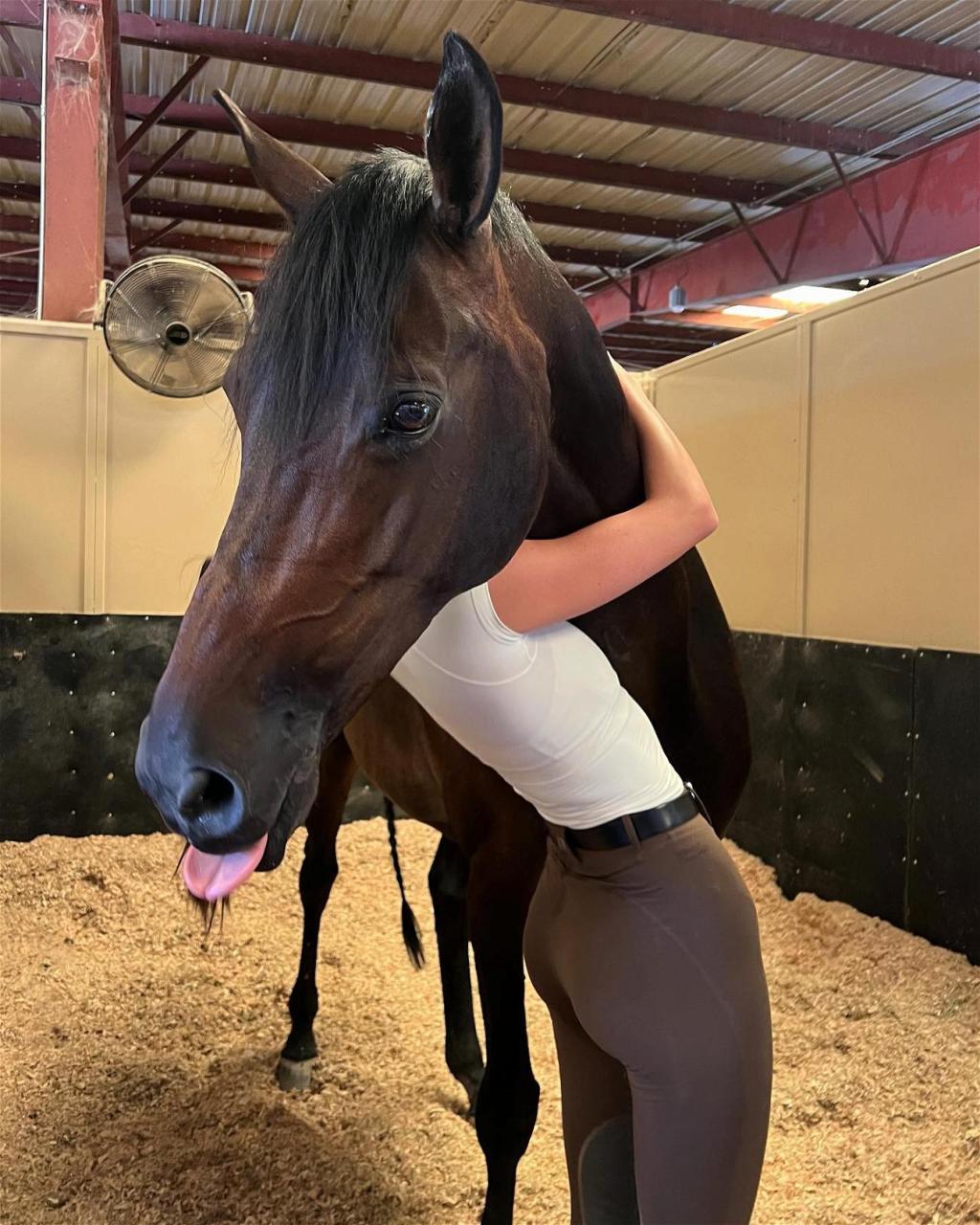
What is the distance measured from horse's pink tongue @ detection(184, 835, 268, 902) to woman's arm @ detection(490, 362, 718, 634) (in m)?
0.29

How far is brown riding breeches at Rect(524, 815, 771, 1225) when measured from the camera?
29.9 inches

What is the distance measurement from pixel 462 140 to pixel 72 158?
280 cm

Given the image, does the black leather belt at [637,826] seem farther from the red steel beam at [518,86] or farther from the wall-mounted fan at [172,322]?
the red steel beam at [518,86]

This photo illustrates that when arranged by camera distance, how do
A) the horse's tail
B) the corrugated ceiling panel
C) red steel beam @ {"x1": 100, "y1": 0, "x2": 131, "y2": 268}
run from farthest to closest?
1. the corrugated ceiling panel
2. red steel beam @ {"x1": 100, "y1": 0, "x2": 131, "y2": 268}
3. the horse's tail

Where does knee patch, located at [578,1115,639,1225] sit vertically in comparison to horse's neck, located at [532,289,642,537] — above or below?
below

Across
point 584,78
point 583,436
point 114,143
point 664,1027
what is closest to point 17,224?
point 114,143

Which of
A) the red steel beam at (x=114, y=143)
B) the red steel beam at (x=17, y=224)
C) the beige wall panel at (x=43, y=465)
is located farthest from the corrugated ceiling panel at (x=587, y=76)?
the beige wall panel at (x=43, y=465)

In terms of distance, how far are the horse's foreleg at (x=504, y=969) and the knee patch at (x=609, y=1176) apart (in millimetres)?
337

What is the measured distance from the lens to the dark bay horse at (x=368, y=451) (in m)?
0.66

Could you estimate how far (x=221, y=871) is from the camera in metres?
0.66

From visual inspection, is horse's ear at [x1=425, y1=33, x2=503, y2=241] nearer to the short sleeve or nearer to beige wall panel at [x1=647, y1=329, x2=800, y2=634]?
the short sleeve

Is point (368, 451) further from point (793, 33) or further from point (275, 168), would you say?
point (793, 33)

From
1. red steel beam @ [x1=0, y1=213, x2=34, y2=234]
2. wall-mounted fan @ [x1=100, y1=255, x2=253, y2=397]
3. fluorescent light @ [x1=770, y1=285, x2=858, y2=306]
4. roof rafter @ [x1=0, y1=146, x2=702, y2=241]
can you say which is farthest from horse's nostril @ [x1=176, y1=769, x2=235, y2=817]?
red steel beam @ [x1=0, y1=213, x2=34, y2=234]

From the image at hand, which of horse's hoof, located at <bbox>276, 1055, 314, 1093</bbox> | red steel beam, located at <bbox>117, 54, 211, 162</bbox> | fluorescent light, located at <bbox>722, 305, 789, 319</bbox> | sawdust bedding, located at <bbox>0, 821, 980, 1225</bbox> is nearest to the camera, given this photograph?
sawdust bedding, located at <bbox>0, 821, 980, 1225</bbox>
